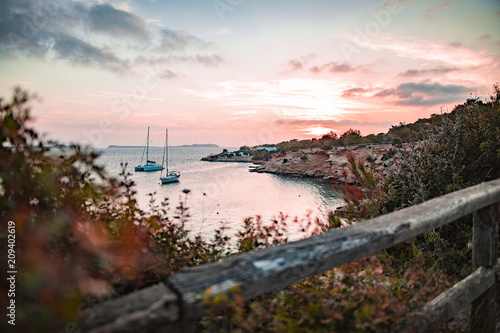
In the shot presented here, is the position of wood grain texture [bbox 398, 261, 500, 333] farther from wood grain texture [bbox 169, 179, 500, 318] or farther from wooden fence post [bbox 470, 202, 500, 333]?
wood grain texture [bbox 169, 179, 500, 318]

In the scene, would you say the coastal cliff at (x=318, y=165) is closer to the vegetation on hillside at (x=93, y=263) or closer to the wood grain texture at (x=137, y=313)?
the vegetation on hillside at (x=93, y=263)

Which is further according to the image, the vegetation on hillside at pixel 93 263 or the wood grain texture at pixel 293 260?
the vegetation on hillside at pixel 93 263

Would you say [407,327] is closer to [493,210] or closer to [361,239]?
[361,239]

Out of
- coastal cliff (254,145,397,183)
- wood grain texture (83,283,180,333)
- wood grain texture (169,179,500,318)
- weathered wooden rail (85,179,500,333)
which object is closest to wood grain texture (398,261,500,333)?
weathered wooden rail (85,179,500,333)

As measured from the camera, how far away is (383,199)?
5.39 m

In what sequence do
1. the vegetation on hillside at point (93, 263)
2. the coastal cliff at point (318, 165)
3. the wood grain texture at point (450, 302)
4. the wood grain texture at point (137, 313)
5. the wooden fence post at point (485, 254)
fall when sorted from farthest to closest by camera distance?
the coastal cliff at point (318, 165) → the wooden fence post at point (485, 254) → the wood grain texture at point (450, 302) → the vegetation on hillside at point (93, 263) → the wood grain texture at point (137, 313)

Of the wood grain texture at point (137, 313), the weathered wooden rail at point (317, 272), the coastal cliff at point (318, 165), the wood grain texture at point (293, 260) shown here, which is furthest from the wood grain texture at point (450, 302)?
the coastal cliff at point (318, 165)

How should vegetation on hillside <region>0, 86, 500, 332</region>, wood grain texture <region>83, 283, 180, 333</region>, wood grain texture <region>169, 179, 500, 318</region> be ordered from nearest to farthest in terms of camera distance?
wood grain texture <region>83, 283, 180, 333</region>, wood grain texture <region>169, 179, 500, 318</region>, vegetation on hillside <region>0, 86, 500, 332</region>

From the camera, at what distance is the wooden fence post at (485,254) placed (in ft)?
7.40

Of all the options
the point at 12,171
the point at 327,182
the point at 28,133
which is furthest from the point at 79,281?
the point at 327,182

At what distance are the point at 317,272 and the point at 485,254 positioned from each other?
203 cm

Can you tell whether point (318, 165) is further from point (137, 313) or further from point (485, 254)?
point (137, 313)

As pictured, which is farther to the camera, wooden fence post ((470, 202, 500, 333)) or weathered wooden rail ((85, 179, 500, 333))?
wooden fence post ((470, 202, 500, 333))

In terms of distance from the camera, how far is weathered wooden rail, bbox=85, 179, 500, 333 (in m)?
0.81
